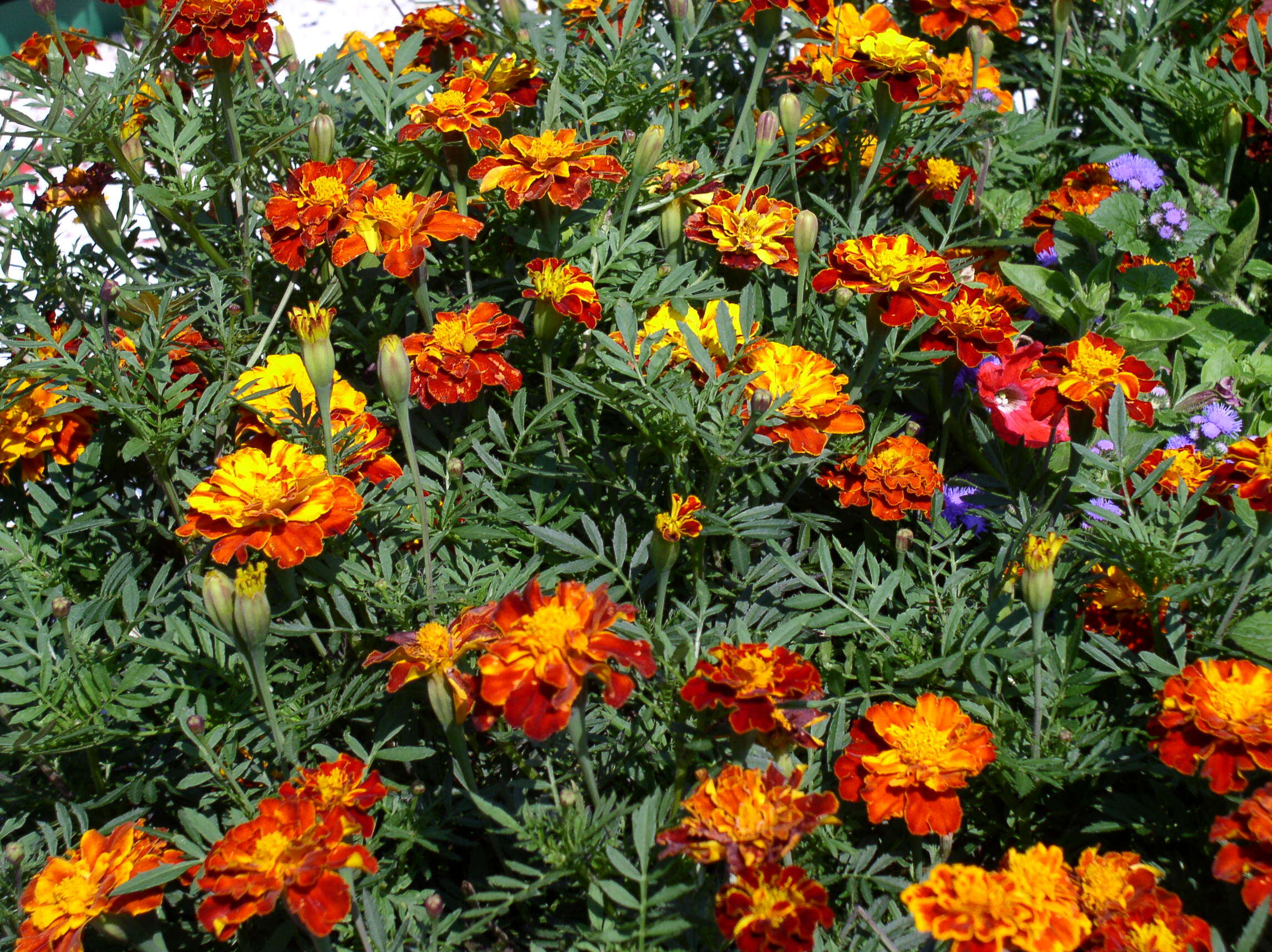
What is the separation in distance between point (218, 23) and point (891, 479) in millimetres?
1190

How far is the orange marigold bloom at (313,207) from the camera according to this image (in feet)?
4.71

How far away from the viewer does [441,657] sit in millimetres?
1139

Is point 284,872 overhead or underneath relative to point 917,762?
overhead

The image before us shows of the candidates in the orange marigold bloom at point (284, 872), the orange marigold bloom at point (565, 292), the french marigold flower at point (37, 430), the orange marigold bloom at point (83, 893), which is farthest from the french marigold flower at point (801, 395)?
the french marigold flower at point (37, 430)

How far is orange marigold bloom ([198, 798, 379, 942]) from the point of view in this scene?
97 centimetres

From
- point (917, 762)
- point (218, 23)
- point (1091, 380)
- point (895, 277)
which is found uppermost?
point (218, 23)

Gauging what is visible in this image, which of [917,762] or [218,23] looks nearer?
[917,762]

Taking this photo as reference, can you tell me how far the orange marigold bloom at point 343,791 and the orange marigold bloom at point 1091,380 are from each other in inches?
38.3

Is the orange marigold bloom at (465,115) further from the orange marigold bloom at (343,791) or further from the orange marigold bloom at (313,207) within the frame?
the orange marigold bloom at (343,791)

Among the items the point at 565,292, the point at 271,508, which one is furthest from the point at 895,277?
the point at 271,508

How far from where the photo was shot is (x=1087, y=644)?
4.48 ft

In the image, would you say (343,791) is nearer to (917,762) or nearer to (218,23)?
(917,762)

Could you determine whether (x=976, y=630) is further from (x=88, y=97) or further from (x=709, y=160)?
(x=88, y=97)

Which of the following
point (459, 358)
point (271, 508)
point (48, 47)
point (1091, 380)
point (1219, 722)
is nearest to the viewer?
point (1219, 722)
